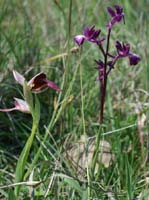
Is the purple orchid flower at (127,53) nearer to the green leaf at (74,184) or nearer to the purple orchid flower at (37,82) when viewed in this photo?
the purple orchid flower at (37,82)

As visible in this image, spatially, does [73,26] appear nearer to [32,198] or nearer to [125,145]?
[125,145]

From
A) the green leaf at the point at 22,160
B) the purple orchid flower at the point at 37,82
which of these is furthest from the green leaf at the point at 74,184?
the purple orchid flower at the point at 37,82

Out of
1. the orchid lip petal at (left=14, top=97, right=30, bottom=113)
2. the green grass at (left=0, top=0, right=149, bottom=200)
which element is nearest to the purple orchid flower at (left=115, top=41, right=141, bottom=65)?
the green grass at (left=0, top=0, right=149, bottom=200)

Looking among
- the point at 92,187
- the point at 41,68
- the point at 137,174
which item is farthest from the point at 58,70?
the point at 92,187

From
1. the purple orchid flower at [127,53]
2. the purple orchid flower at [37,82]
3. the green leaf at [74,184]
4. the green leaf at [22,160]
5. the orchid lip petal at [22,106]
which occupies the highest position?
the purple orchid flower at [127,53]

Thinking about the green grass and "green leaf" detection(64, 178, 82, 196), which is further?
the green grass

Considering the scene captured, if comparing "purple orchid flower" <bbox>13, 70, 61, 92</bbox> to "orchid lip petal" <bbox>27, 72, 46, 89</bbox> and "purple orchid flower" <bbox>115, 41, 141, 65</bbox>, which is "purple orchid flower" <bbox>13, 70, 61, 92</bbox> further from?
"purple orchid flower" <bbox>115, 41, 141, 65</bbox>

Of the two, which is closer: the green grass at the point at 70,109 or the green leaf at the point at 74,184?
the green leaf at the point at 74,184

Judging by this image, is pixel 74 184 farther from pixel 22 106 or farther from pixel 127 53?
pixel 127 53

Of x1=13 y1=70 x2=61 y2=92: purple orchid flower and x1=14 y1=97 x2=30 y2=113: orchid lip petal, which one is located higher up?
x1=13 y1=70 x2=61 y2=92: purple orchid flower
